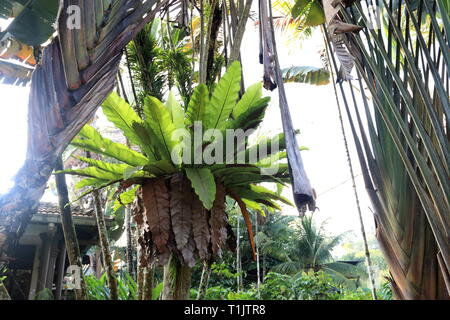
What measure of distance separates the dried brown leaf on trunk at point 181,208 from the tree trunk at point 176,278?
0.75ft

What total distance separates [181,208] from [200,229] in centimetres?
19

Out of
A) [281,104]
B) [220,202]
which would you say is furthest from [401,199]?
[220,202]

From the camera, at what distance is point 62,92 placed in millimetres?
1127


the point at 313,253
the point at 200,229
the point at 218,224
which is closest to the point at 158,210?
the point at 200,229

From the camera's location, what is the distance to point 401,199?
102 centimetres

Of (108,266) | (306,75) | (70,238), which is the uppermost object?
(306,75)

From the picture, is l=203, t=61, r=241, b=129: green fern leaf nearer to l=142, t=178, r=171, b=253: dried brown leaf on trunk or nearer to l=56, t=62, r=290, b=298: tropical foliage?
l=56, t=62, r=290, b=298: tropical foliage

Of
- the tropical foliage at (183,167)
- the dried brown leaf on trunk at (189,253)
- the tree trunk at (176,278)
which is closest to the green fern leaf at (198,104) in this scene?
the tropical foliage at (183,167)

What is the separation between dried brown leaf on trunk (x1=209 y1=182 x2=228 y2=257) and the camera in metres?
2.48

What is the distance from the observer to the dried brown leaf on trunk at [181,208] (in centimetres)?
235

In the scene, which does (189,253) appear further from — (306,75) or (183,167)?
(306,75)

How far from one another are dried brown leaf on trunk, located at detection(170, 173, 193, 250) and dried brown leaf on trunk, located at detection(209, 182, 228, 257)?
17cm
